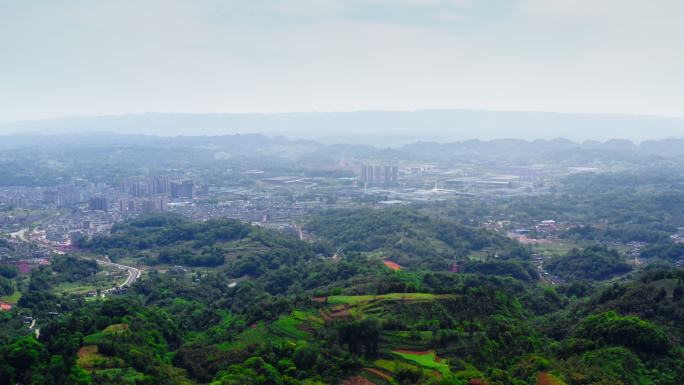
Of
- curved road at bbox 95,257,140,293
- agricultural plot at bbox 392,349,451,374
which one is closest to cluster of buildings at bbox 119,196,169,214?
curved road at bbox 95,257,140,293

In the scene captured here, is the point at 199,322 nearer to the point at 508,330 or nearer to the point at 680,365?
the point at 508,330

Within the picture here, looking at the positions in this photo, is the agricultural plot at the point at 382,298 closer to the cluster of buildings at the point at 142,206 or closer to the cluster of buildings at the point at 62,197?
the cluster of buildings at the point at 142,206

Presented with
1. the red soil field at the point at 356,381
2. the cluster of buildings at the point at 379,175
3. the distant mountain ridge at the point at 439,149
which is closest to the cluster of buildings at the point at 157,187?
the cluster of buildings at the point at 379,175

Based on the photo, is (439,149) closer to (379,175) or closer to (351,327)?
(379,175)

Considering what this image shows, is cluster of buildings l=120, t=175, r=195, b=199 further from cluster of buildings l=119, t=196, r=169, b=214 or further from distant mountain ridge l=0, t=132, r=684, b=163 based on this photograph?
distant mountain ridge l=0, t=132, r=684, b=163

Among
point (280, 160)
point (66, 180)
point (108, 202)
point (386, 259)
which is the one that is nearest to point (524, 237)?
point (386, 259)

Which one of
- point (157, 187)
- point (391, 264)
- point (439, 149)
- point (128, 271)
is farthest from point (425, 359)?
point (439, 149)

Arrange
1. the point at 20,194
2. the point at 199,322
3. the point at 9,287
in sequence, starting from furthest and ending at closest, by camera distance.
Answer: the point at 20,194
the point at 9,287
the point at 199,322

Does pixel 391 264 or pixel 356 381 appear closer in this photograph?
pixel 356 381
